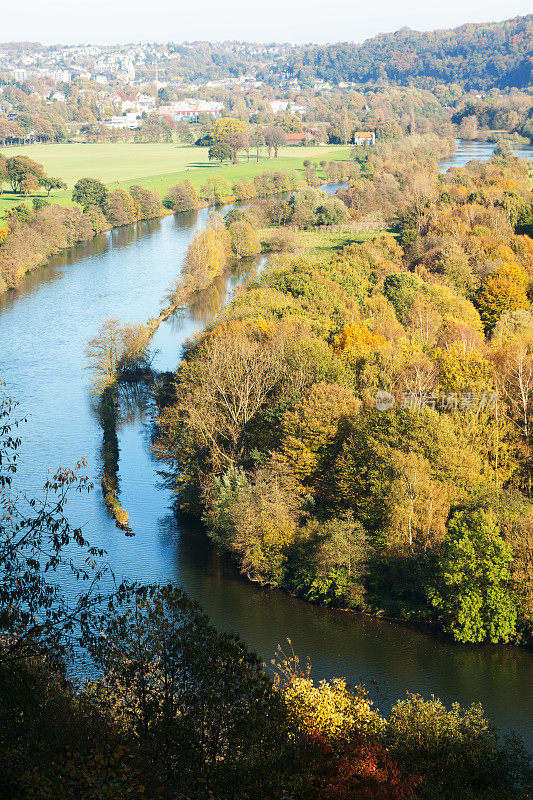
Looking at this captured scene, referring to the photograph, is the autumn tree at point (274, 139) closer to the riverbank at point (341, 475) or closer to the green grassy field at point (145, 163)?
the green grassy field at point (145, 163)

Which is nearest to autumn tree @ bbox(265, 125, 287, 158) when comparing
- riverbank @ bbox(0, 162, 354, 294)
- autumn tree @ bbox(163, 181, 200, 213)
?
autumn tree @ bbox(163, 181, 200, 213)

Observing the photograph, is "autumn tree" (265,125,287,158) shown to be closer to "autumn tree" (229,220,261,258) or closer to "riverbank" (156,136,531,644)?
"autumn tree" (229,220,261,258)

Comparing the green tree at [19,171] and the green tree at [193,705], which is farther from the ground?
the green tree at [19,171]

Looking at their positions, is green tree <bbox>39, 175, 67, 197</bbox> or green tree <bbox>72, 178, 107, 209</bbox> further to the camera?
green tree <bbox>39, 175, 67, 197</bbox>

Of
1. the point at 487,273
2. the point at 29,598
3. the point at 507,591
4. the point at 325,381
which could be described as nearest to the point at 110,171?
the point at 487,273

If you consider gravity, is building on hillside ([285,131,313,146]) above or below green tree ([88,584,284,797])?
above

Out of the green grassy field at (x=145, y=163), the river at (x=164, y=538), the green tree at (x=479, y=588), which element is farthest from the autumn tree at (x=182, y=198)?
the green tree at (x=479, y=588)

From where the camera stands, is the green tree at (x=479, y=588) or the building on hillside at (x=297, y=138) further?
the building on hillside at (x=297, y=138)
